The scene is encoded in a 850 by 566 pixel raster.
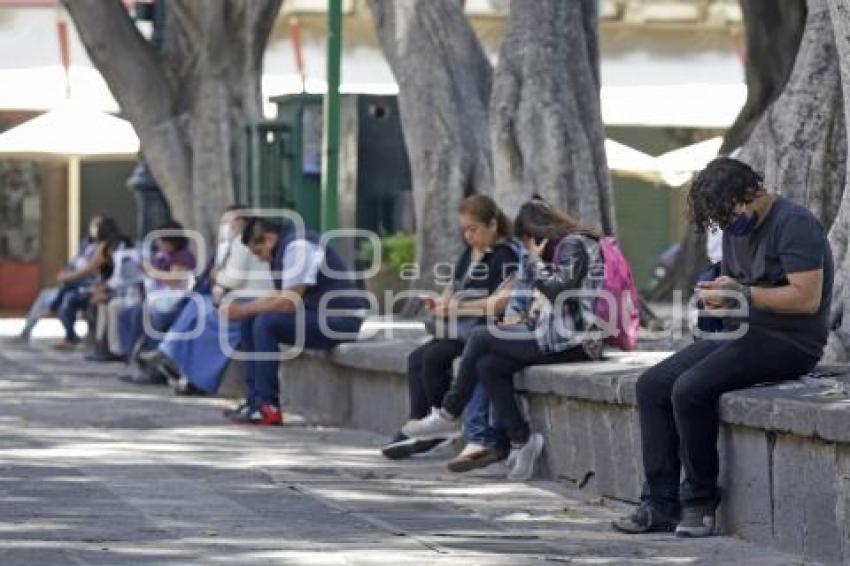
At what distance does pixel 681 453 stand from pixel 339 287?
5951 mm

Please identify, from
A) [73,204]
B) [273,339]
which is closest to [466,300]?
[273,339]

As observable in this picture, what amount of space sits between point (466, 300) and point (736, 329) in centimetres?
345

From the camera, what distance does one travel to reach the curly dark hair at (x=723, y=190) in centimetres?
1016

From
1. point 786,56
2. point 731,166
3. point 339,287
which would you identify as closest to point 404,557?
point 731,166

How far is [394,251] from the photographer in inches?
985

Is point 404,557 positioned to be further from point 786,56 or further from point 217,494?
point 786,56

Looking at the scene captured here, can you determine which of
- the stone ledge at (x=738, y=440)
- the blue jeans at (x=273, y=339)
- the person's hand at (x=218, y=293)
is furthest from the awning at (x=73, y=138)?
the stone ledge at (x=738, y=440)

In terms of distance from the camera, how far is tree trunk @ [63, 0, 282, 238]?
73.8ft

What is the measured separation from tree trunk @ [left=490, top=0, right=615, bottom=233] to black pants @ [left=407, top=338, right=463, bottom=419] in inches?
101

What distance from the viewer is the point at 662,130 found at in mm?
33562

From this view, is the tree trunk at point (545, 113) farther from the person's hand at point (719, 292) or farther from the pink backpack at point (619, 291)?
the person's hand at point (719, 292)

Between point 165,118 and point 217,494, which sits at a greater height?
point 165,118

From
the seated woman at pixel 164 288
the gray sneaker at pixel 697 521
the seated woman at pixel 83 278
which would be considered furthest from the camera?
the seated woman at pixel 83 278

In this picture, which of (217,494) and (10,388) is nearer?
(217,494)
